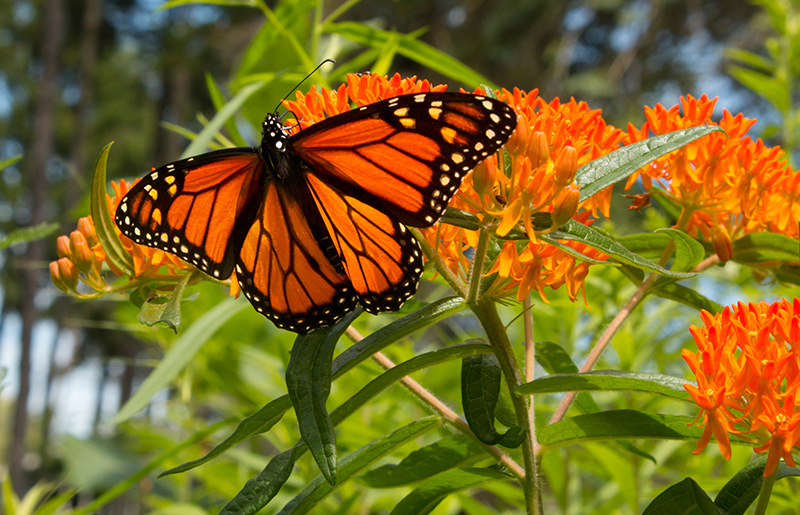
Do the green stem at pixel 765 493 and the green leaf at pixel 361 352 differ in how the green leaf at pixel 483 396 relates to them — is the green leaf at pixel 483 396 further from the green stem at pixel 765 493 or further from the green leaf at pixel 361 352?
the green stem at pixel 765 493

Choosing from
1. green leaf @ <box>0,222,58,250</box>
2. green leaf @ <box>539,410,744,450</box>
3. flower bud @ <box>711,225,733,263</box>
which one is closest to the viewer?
green leaf @ <box>539,410,744,450</box>

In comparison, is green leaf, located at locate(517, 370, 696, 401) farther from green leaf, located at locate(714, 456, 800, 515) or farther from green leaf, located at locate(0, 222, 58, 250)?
green leaf, located at locate(0, 222, 58, 250)

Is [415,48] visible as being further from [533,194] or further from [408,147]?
[533,194]

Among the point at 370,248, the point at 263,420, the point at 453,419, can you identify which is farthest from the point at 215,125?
the point at 453,419

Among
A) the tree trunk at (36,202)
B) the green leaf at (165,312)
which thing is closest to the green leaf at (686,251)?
the green leaf at (165,312)

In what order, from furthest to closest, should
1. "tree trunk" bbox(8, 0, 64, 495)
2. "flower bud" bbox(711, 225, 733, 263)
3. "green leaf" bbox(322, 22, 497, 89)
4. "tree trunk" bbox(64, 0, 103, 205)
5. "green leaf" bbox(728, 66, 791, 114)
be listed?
1. "tree trunk" bbox(64, 0, 103, 205)
2. "tree trunk" bbox(8, 0, 64, 495)
3. "green leaf" bbox(728, 66, 791, 114)
4. "green leaf" bbox(322, 22, 497, 89)
5. "flower bud" bbox(711, 225, 733, 263)

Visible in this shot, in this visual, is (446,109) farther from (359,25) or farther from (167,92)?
(167,92)

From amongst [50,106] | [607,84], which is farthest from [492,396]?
[50,106]

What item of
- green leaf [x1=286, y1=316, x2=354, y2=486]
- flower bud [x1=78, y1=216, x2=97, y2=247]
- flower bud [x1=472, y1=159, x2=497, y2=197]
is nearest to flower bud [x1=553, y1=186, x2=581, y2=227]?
flower bud [x1=472, y1=159, x2=497, y2=197]
